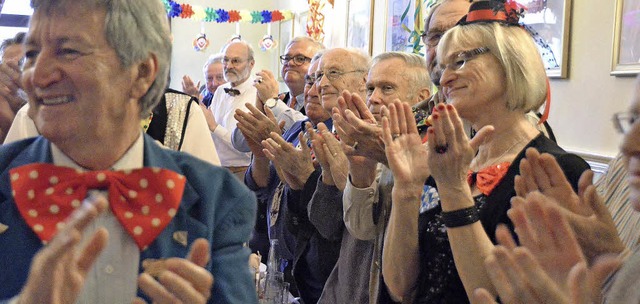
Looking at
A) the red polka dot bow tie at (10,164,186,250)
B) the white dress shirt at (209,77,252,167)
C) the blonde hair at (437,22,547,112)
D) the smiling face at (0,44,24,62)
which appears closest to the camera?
the red polka dot bow tie at (10,164,186,250)

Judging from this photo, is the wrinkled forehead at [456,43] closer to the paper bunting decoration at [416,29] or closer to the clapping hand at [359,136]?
the clapping hand at [359,136]

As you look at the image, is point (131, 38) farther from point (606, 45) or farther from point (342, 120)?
point (606, 45)

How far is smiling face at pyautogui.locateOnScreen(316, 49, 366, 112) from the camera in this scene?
10.2 ft

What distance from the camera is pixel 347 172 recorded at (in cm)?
241

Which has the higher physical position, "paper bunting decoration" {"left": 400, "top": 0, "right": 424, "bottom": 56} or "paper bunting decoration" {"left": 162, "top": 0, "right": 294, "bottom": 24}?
"paper bunting decoration" {"left": 162, "top": 0, "right": 294, "bottom": 24}

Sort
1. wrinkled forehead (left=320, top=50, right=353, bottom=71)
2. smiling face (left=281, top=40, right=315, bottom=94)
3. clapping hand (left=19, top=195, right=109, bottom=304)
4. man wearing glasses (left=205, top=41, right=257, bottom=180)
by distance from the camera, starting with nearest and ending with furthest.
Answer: clapping hand (left=19, top=195, right=109, bottom=304) < wrinkled forehead (left=320, top=50, right=353, bottom=71) < smiling face (left=281, top=40, right=315, bottom=94) < man wearing glasses (left=205, top=41, right=257, bottom=180)

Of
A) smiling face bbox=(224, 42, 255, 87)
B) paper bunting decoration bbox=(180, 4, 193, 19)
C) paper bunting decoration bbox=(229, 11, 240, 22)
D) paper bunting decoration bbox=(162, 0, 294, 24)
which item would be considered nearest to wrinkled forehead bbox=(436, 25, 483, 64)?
smiling face bbox=(224, 42, 255, 87)

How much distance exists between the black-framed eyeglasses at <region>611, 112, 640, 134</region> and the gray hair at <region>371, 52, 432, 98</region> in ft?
4.62

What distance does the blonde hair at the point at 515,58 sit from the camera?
1.93 meters

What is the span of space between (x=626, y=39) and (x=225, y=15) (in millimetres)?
7146

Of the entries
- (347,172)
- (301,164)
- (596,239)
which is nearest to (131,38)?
(596,239)

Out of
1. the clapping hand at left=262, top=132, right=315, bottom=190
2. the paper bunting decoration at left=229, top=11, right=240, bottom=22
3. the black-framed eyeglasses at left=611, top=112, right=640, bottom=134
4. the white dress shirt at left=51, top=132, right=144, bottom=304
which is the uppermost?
the paper bunting decoration at left=229, top=11, right=240, bottom=22

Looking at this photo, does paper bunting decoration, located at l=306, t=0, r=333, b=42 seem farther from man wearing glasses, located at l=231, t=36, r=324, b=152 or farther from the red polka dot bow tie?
the red polka dot bow tie

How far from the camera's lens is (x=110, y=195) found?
3.79 ft
